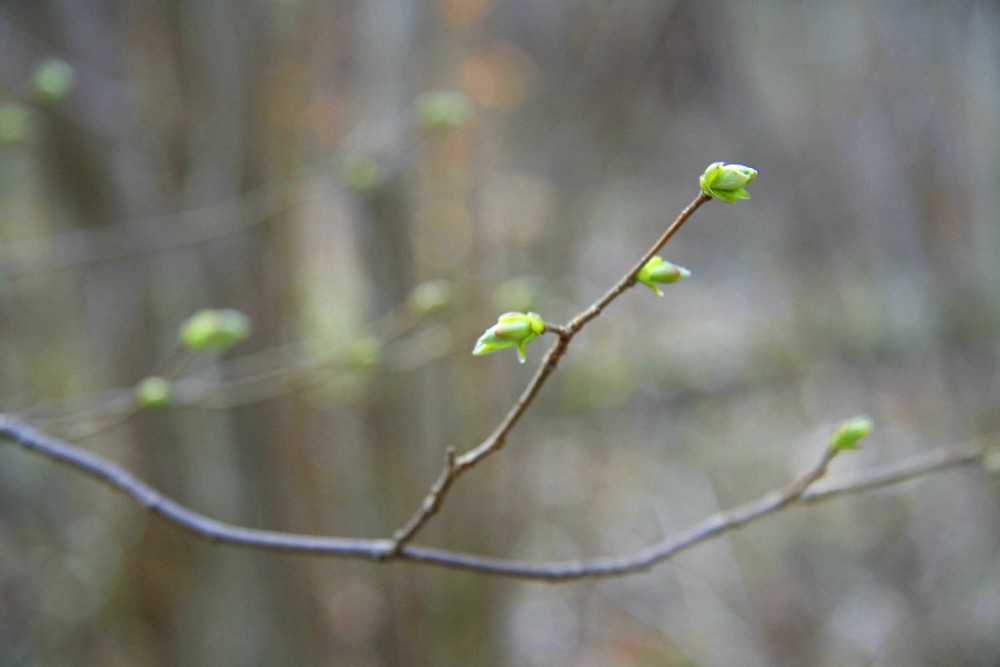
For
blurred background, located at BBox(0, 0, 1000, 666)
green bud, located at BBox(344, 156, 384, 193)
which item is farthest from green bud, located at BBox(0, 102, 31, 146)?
green bud, located at BBox(344, 156, 384, 193)

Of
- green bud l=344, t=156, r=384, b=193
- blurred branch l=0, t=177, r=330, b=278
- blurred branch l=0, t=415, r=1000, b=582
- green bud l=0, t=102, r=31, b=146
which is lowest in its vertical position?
blurred branch l=0, t=415, r=1000, b=582

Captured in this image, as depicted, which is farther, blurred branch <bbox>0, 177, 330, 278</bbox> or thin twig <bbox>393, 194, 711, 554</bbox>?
blurred branch <bbox>0, 177, 330, 278</bbox>

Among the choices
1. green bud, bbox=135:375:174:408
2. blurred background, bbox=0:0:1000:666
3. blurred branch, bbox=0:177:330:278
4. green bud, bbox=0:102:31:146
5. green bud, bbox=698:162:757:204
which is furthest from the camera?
blurred background, bbox=0:0:1000:666

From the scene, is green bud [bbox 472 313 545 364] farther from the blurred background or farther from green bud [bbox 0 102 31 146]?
green bud [bbox 0 102 31 146]

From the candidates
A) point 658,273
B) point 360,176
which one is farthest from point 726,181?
point 360,176

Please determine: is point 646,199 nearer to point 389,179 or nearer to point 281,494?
point 389,179

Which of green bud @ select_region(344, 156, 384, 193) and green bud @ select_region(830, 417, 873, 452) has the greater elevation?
green bud @ select_region(344, 156, 384, 193)

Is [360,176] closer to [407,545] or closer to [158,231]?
[158,231]

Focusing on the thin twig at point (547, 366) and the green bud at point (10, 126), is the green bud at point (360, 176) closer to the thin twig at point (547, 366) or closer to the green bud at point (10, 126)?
the green bud at point (10, 126)

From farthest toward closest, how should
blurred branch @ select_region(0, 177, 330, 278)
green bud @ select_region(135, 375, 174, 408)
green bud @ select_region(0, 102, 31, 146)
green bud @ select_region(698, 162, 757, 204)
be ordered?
1. blurred branch @ select_region(0, 177, 330, 278)
2. green bud @ select_region(0, 102, 31, 146)
3. green bud @ select_region(135, 375, 174, 408)
4. green bud @ select_region(698, 162, 757, 204)
